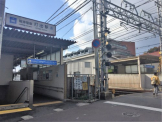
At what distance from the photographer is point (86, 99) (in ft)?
27.5

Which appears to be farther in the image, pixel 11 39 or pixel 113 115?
pixel 11 39

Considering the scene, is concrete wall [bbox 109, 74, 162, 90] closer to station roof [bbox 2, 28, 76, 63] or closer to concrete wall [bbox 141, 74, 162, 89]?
concrete wall [bbox 141, 74, 162, 89]

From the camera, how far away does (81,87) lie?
8555 millimetres

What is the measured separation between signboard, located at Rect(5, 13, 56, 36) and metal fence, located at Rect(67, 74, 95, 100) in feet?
13.6

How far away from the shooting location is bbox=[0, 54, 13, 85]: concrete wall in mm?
11558

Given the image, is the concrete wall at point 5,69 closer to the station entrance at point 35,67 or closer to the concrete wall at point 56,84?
the station entrance at point 35,67

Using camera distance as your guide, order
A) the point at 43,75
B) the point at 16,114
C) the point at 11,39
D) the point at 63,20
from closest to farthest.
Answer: the point at 16,114
the point at 11,39
the point at 63,20
the point at 43,75

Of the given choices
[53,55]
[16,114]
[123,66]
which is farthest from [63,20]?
[123,66]

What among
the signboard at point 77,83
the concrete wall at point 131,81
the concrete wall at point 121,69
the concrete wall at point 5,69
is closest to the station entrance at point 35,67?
the concrete wall at point 5,69

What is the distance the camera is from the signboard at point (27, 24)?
348 inches

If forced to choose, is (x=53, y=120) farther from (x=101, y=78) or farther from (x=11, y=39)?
(x=11, y=39)

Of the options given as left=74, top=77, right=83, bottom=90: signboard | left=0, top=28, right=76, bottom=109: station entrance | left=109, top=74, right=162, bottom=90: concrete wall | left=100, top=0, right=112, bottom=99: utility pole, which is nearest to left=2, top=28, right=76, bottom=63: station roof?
left=0, top=28, right=76, bottom=109: station entrance

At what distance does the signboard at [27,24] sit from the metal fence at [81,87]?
4134 millimetres

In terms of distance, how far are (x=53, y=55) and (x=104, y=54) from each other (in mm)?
4509
